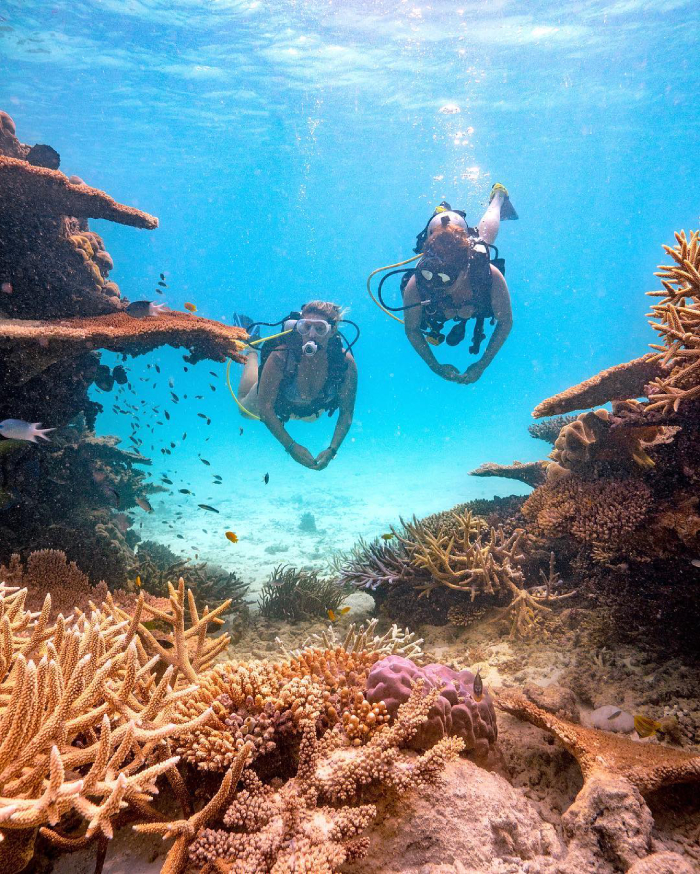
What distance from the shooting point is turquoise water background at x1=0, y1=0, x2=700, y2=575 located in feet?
70.0

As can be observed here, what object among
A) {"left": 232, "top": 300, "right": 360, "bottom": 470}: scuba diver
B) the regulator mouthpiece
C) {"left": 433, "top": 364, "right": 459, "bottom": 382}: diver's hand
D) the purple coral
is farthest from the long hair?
the purple coral

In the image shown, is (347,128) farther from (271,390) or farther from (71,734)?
(71,734)

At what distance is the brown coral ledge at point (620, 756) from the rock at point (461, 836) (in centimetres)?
41

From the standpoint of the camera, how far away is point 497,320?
738 centimetres

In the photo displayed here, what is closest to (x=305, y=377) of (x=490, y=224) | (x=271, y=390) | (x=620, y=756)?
(x=271, y=390)

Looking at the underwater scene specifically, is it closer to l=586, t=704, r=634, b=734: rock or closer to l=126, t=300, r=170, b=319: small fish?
l=586, t=704, r=634, b=734: rock

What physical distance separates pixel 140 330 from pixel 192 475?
33.7 m

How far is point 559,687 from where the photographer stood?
329 cm

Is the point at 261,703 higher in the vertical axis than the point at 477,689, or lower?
higher

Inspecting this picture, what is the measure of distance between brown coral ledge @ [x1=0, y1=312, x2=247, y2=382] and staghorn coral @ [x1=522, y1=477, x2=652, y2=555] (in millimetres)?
4217

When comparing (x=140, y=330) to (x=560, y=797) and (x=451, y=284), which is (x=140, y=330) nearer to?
(x=451, y=284)

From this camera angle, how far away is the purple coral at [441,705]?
2.36 m

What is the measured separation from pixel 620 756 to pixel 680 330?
3.08m

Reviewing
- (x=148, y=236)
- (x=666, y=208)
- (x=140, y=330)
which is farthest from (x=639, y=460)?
(x=666, y=208)
